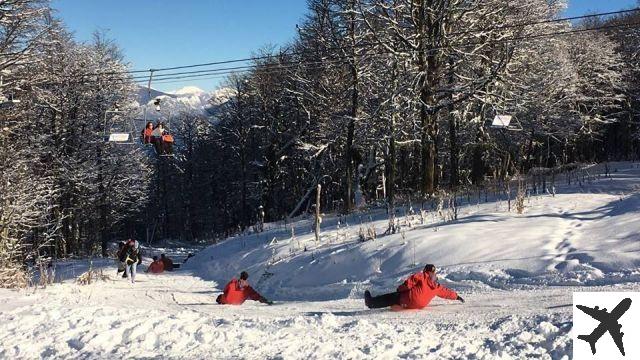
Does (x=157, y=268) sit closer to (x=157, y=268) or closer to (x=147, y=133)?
(x=157, y=268)

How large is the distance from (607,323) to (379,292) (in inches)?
178

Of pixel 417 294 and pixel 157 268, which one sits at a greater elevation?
pixel 417 294

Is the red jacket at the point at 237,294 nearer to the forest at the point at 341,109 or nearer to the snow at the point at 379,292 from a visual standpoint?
the snow at the point at 379,292

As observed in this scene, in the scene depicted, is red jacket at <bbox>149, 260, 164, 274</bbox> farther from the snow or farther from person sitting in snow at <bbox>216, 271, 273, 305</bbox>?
person sitting in snow at <bbox>216, 271, 273, 305</bbox>

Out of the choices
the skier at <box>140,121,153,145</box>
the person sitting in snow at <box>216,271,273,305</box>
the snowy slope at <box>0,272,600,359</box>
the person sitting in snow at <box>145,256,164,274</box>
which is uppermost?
the skier at <box>140,121,153,145</box>

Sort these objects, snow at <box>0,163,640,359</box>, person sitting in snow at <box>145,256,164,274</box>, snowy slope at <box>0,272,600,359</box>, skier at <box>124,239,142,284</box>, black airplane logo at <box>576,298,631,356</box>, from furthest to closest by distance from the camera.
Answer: person sitting in snow at <box>145,256,164,274</box>
skier at <box>124,239,142,284</box>
snow at <box>0,163,640,359</box>
snowy slope at <box>0,272,600,359</box>
black airplane logo at <box>576,298,631,356</box>

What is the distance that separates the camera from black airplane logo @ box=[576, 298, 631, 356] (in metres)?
5.85

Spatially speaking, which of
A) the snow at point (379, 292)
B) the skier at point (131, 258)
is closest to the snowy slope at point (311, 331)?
the snow at point (379, 292)

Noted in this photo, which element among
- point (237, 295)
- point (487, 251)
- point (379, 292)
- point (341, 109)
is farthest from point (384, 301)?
point (341, 109)

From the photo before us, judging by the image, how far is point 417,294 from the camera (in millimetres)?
8312

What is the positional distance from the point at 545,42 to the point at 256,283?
1778cm

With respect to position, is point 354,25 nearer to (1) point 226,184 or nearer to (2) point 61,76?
(2) point 61,76

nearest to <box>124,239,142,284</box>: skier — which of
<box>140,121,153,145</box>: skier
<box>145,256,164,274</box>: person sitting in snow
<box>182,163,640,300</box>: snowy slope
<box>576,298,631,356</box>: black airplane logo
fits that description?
<box>182,163,640,300</box>: snowy slope

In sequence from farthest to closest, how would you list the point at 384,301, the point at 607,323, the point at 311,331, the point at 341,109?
the point at 341,109 → the point at 384,301 → the point at 311,331 → the point at 607,323
